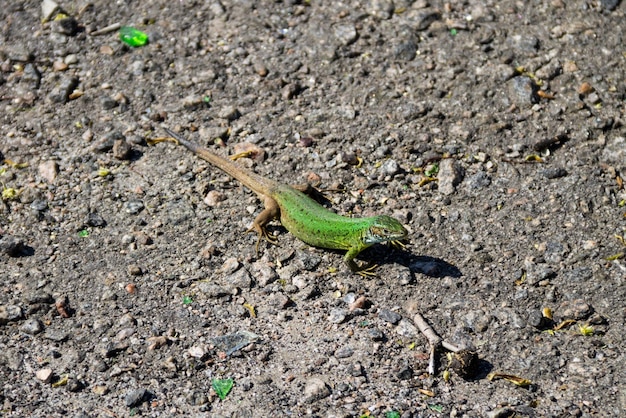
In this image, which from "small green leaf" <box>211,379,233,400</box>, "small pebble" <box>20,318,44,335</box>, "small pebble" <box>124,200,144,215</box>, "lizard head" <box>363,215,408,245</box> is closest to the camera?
"small green leaf" <box>211,379,233,400</box>

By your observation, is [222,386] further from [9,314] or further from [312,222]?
[9,314]

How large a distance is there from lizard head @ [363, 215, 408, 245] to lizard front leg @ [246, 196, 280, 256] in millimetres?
798

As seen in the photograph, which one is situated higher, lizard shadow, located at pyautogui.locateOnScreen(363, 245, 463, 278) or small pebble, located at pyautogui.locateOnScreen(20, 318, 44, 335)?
lizard shadow, located at pyautogui.locateOnScreen(363, 245, 463, 278)

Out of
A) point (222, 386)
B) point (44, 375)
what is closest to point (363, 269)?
point (222, 386)

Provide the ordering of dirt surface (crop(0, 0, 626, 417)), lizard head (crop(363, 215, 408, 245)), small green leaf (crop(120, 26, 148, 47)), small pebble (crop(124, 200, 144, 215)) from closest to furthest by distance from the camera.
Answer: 1. dirt surface (crop(0, 0, 626, 417))
2. lizard head (crop(363, 215, 408, 245))
3. small pebble (crop(124, 200, 144, 215))
4. small green leaf (crop(120, 26, 148, 47))

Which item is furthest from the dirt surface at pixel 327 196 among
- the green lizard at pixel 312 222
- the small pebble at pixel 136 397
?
the green lizard at pixel 312 222

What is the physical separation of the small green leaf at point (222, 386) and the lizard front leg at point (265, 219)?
1.25 meters

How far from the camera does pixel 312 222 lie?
5.63 meters

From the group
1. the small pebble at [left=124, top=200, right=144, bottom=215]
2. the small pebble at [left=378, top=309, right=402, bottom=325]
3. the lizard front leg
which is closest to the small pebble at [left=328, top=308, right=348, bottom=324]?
the small pebble at [left=378, top=309, right=402, bottom=325]

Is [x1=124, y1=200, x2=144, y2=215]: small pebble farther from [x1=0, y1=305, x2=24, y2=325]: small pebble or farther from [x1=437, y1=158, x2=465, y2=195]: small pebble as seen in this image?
[x1=437, y1=158, x2=465, y2=195]: small pebble

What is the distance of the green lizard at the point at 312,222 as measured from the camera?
5383mm

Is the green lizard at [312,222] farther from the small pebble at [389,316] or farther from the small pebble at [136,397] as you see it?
the small pebble at [136,397]

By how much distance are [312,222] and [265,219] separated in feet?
1.30

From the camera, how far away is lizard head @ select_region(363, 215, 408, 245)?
533 cm
